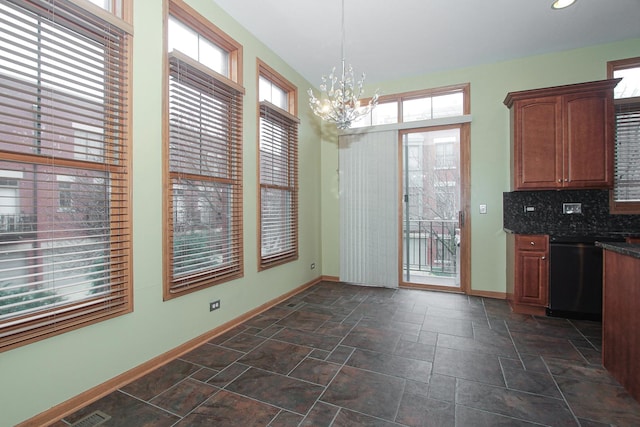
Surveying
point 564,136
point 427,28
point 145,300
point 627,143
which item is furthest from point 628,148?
point 145,300

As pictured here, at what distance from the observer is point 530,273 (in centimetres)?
340

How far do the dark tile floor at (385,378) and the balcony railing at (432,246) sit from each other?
124 cm

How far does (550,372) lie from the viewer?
220cm

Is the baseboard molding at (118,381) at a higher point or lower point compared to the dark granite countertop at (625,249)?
lower

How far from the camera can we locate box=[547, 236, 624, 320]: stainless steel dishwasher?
10.4 feet

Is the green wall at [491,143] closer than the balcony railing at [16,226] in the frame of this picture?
No

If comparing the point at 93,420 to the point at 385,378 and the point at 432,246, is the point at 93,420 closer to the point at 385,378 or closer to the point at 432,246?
the point at 385,378

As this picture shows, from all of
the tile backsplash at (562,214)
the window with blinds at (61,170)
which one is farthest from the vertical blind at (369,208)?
the window with blinds at (61,170)

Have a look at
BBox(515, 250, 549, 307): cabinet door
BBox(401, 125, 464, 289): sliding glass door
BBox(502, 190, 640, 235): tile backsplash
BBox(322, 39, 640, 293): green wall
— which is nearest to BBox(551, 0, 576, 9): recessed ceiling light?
BBox(322, 39, 640, 293): green wall

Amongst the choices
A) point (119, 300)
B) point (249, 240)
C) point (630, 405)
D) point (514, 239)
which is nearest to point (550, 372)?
point (630, 405)

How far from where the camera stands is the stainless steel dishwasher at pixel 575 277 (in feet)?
10.4

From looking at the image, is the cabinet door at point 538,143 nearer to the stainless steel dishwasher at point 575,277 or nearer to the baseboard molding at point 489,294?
the stainless steel dishwasher at point 575,277

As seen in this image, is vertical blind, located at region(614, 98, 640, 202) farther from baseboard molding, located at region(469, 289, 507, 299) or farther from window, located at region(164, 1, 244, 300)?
window, located at region(164, 1, 244, 300)

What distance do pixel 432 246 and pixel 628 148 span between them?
97.1 inches
